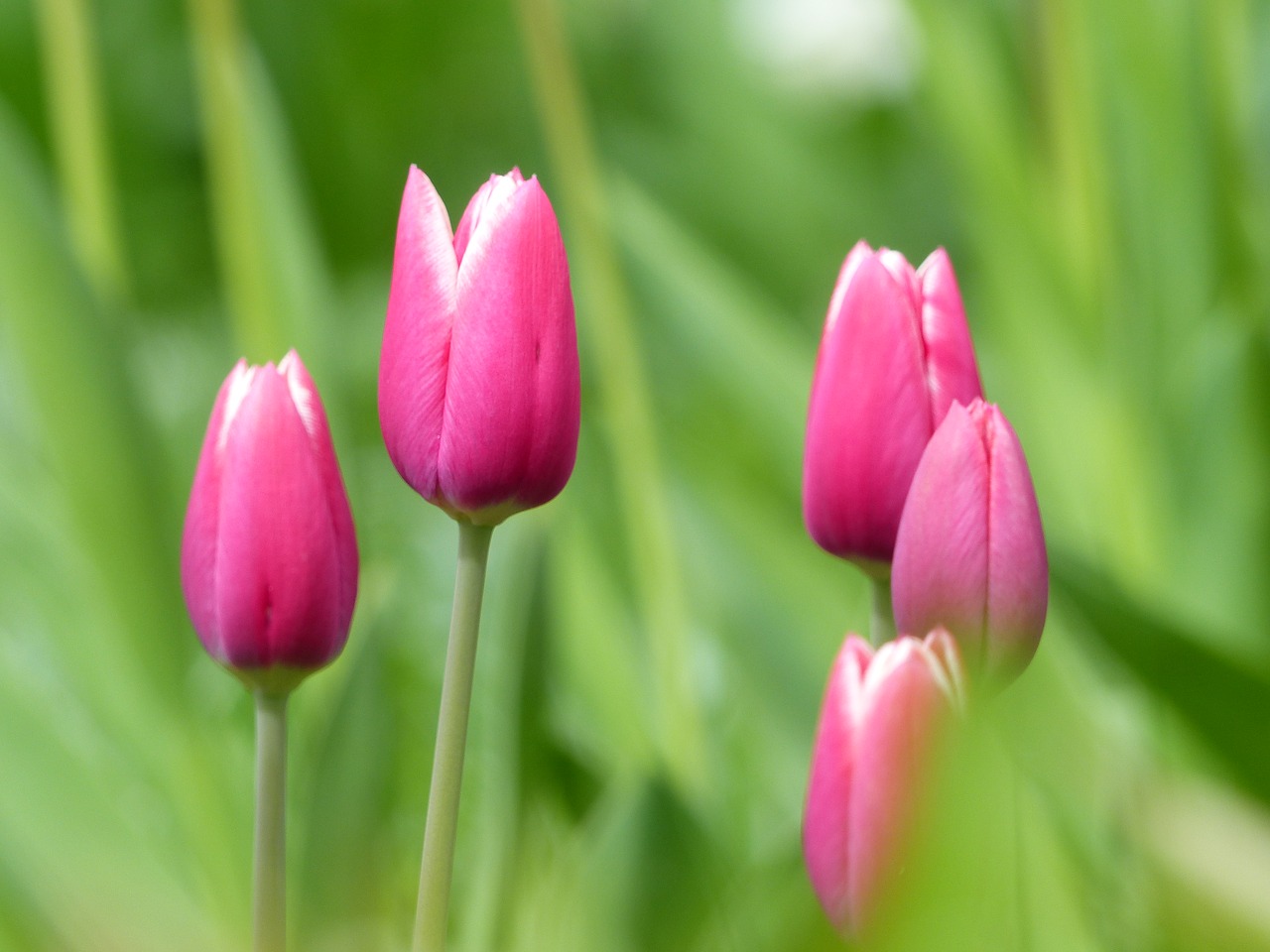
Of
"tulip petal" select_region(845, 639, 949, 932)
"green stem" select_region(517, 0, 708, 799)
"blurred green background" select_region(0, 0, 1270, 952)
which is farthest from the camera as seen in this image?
"green stem" select_region(517, 0, 708, 799)

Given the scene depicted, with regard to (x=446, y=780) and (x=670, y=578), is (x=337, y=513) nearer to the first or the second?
(x=446, y=780)

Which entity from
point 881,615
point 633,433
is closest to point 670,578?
point 633,433

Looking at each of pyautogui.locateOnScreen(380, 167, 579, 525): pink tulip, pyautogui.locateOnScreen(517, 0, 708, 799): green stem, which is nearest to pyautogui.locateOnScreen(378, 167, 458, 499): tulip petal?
pyautogui.locateOnScreen(380, 167, 579, 525): pink tulip

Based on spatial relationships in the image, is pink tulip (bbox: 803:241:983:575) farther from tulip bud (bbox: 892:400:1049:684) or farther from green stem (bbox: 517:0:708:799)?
green stem (bbox: 517:0:708:799)

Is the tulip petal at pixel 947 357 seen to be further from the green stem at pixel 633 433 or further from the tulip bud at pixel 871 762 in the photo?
the green stem at pixel 633 433

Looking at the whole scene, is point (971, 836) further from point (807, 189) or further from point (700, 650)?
point (807, 189)

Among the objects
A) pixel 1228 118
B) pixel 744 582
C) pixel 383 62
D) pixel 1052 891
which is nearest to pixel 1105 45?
pixel 1228 118
